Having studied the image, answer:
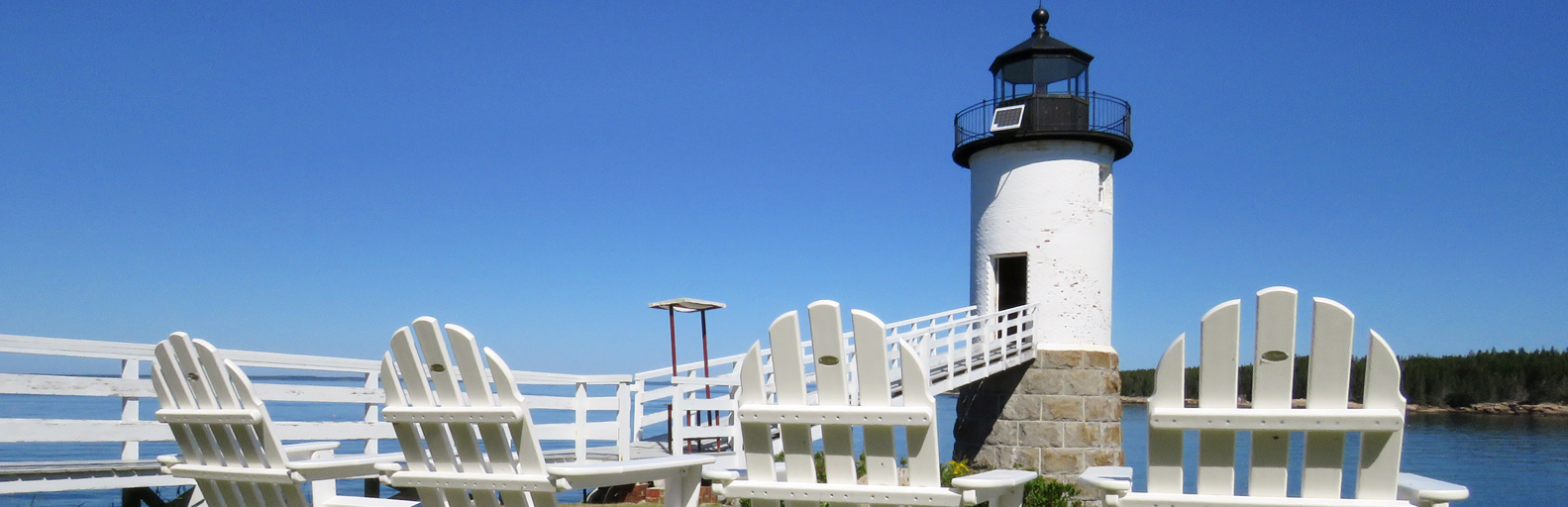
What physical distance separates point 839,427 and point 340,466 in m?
1.69

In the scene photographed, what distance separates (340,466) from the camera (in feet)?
9.89

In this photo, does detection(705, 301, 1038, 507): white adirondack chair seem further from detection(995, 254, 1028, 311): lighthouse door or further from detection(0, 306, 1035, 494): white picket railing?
detection(995, 254, 1028, 311): lighthouse door

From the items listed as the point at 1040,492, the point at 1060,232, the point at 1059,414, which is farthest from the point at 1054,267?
the point at 1040,492

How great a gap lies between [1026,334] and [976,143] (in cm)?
251

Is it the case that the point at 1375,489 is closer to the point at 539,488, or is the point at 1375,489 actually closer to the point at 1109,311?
the point at 539,488

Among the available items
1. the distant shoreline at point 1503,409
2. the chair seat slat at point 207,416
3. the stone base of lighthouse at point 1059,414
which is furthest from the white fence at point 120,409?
the distant shoreline at point 1503,409

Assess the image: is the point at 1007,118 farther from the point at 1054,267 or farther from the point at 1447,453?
the point at 1447,453

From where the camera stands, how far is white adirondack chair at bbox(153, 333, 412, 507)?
9.79 feet

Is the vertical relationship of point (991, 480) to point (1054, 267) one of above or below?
below

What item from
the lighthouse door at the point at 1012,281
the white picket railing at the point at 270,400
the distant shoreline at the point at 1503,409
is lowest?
the distant shoreline at the point at 1503,409

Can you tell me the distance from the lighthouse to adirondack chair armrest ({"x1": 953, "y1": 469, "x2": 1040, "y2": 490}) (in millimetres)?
8725

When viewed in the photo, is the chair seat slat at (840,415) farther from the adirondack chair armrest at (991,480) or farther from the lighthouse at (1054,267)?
the lighthouse at (1054,267)

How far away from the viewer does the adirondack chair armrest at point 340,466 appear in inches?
117

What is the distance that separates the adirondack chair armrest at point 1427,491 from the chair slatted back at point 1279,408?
90mm
